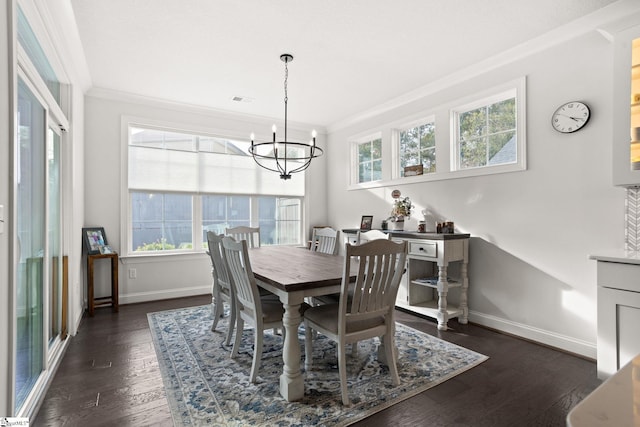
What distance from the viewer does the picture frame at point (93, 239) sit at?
12.4 ft

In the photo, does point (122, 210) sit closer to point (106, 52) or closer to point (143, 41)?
point (106, 52)

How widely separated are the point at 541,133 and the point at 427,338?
2.08 m

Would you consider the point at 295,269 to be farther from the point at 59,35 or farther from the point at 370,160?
the point at 370,160

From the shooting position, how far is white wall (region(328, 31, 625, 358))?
8.51ft

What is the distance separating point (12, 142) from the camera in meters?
1.57

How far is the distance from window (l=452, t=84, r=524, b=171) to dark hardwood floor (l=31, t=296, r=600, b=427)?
172cm

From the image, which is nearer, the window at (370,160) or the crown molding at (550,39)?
the crown molding at (550,39)

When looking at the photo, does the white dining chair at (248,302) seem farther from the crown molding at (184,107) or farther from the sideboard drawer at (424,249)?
the crown molding at (184,107)

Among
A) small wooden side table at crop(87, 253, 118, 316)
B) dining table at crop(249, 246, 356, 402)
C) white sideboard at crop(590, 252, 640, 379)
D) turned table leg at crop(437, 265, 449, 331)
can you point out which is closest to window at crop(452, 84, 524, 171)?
turned table leg at crop(437, 265, 449, 331)

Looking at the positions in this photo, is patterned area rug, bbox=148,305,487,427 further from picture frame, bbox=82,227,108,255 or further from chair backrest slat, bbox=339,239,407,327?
picture frame, bbox=82,227,108,255

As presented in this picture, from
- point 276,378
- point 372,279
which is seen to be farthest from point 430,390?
point 276,378

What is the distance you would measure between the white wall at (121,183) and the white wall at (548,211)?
3.34 meters

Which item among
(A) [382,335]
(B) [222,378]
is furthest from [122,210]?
(A) [382,335]

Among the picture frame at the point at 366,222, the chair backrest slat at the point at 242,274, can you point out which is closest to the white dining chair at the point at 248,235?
the picture frame at the point at 366,222
